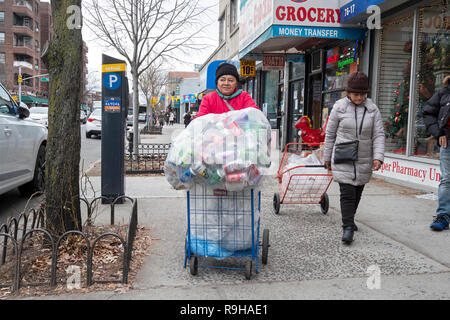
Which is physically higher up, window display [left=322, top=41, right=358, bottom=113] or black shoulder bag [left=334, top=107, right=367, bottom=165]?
window display [left=322, top=41, right=358, bottom=113]

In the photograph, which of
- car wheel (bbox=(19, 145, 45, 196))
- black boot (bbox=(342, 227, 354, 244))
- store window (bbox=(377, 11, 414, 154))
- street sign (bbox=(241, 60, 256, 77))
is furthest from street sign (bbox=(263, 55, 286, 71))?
black boot (bbox=(342, 227, 354, 244))

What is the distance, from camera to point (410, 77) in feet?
25.9

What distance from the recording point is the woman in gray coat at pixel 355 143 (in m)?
4.46

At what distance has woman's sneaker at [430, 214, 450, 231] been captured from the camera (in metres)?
4.88

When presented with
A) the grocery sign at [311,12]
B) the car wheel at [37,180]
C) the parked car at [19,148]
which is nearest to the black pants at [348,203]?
the parked car at [19,148]

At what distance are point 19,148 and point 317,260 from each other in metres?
4.53

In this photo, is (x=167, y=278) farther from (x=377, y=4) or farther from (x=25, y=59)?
Answer: (x=25, y=59)

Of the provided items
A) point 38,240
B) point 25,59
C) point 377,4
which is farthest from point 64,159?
point 25,59

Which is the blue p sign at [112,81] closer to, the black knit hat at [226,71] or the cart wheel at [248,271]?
the black knit hat at [226,71]

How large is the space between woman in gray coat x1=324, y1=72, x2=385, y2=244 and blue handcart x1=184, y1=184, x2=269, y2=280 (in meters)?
1.36

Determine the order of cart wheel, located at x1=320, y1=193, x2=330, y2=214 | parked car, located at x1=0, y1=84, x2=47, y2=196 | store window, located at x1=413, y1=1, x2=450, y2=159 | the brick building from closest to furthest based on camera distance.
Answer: parked car, located at x1=0, y1=84, x2=47, y2=196 → cart wheel, located at x1=320, y1=193, x2=330, y2=214 → store window, located at x1=413, y1=1, x2=450, y2=159 → the brick building

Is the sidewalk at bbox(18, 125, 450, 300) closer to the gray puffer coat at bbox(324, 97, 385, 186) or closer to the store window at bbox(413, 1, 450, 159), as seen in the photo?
the gray puffer coat at bbox(324, 97, 385, 186)

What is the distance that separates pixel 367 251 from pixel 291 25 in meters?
6.02

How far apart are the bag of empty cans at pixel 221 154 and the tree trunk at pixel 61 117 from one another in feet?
3.98
